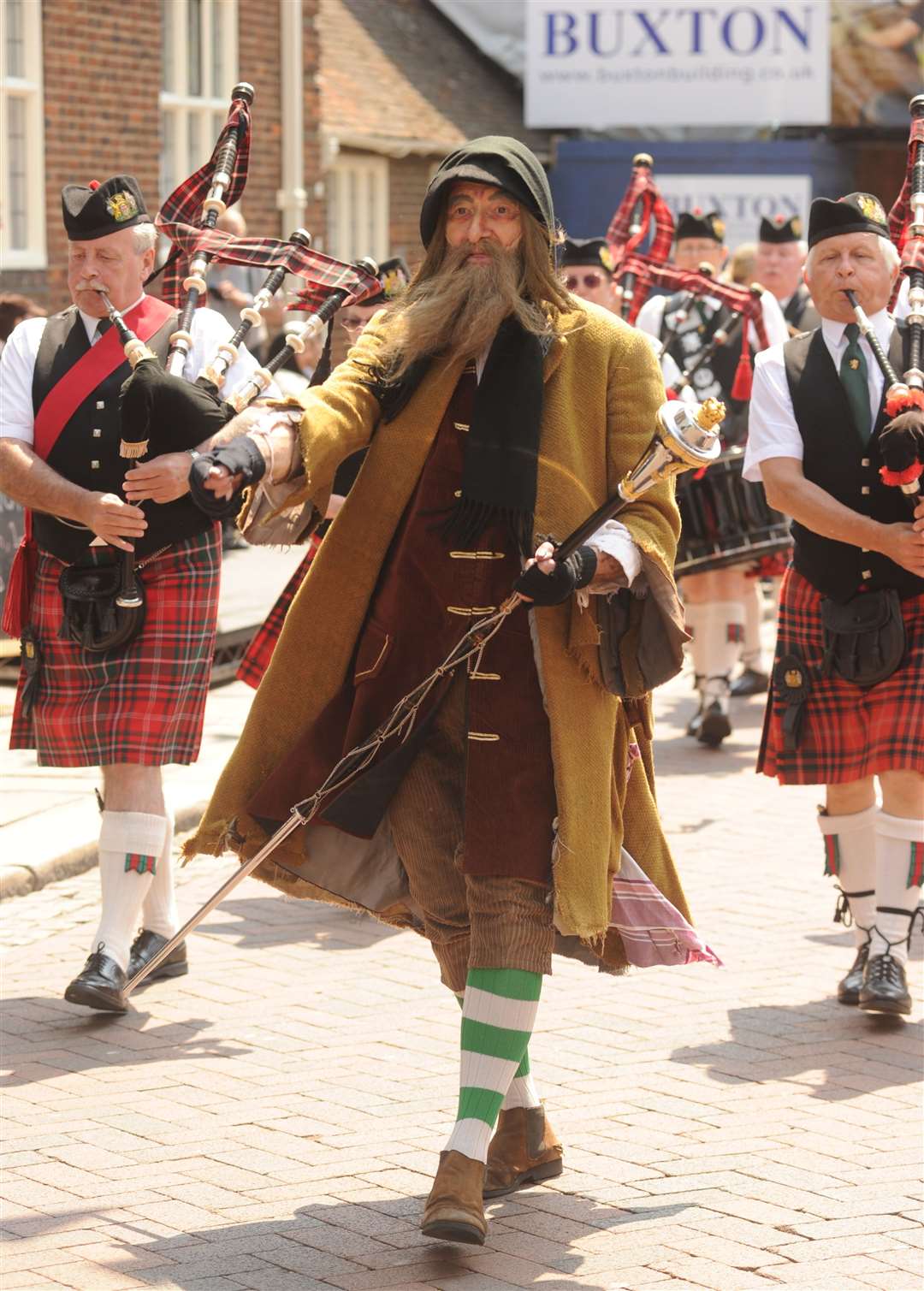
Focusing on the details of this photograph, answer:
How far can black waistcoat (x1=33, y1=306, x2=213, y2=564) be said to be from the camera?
5.86 meters

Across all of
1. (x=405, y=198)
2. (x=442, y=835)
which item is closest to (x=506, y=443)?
(x=442, y=835)

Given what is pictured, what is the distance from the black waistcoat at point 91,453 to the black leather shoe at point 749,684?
595 cm

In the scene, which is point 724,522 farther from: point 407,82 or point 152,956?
point 407,82

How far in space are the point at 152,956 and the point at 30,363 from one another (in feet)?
5.52

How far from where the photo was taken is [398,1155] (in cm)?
473

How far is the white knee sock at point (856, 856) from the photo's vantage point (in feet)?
20.0

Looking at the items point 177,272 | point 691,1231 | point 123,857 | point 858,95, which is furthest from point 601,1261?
point 858,95

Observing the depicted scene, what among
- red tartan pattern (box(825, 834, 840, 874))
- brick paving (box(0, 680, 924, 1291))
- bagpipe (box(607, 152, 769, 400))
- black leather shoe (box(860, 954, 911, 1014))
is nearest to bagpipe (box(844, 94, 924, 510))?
red tartan pattern (box(825, 834, 840, 874))

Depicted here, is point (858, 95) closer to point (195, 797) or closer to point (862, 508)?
point (195, 797)

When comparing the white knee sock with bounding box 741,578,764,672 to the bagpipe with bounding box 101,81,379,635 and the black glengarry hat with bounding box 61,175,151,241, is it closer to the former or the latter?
the bagpipe with bounding box 101,81,379,635

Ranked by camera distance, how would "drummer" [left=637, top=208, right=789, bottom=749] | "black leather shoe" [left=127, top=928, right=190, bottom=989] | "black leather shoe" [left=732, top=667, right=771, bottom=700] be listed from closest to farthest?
"black leather shoe" [left=127, top=928, right=190, bottom=989]
"drummer" [left=637, top=208, right=789, bottom=749]
"black leather shoe" [left=732, top=667, right=771, bottom=700]

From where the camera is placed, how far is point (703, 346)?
9.94 meters

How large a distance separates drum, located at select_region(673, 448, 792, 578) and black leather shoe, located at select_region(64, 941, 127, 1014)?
14.5 ft

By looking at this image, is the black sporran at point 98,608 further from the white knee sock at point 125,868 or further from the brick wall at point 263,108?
the brick wall at point 263,108
